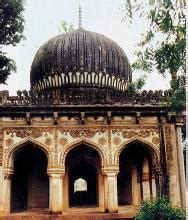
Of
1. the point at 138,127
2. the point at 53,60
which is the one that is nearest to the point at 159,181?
the point at 138,127

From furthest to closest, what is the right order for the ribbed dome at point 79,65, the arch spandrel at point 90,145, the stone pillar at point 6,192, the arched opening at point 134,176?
the ribbed dome at point 79,65
the arched opening at point 134,176
the arch spandrel at point 90,145
the stone pillar at point 6,192

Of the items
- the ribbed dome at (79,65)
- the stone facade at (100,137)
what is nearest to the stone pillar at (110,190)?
the stone facade at (100,137)

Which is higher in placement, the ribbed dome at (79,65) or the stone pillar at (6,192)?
the ribbed dome at (79,65)

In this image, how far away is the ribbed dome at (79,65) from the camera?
13.1 metres

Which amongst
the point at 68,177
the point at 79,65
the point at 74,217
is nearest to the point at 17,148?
the point at 68,177

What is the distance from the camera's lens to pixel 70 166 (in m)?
12.4

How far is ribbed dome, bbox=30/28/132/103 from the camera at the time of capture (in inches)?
515

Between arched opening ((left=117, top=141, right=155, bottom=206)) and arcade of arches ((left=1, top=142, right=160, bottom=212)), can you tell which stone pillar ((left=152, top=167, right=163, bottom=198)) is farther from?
arched opening ((left=117, top=141, right=155, bottom=206))

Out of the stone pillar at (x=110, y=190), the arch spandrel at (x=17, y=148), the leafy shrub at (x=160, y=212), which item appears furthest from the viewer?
the arch spandrel at (x=17, y=148)

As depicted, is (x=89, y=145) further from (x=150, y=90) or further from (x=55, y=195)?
(x=150, y=90)

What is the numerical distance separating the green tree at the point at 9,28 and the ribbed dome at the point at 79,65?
4.65 ft

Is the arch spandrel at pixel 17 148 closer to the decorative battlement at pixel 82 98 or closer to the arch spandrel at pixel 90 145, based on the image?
the arch spandrel at pixel 90 145

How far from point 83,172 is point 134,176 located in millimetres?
2298

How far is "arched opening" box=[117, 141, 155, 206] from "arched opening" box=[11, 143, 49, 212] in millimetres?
2665
